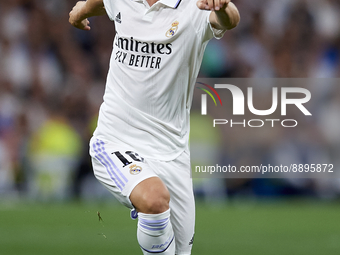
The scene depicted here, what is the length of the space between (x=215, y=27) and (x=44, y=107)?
6.70 meters

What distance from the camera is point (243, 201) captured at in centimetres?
877

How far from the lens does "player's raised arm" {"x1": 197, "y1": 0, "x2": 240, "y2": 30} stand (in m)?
3.09

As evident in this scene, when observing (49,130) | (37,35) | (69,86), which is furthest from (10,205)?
(37,35)

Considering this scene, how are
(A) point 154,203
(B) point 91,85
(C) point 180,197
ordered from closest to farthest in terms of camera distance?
1. (A) point 154,203
2. (C) point 180,197
3. (B) point 91,85

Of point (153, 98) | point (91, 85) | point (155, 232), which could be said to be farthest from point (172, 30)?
point (91, 85)

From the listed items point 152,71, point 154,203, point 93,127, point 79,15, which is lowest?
point 93,127

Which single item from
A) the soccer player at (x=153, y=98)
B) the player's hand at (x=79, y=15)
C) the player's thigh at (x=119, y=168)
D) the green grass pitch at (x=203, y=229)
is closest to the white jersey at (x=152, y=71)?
the soccer player at (x=153, y=98)

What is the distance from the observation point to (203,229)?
7.08m

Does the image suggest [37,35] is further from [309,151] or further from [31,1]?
[309,151]

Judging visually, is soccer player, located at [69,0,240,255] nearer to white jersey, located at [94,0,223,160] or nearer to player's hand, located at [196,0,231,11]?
white jersey, located at [94,0,223,160]

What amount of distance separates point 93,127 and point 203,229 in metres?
3.22

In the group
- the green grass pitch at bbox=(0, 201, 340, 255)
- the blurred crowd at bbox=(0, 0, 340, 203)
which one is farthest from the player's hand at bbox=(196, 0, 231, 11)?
the blurred crowd at bbox=(0, 0, 340, 203)

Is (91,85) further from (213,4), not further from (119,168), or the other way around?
(213,4)

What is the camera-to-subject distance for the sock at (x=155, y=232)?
3.27 meters
